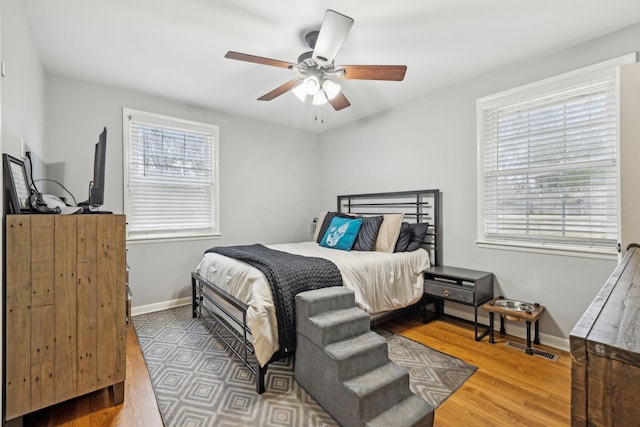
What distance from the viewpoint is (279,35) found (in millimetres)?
2320

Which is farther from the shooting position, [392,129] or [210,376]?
[392,129]

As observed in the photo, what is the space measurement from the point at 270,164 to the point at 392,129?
6.13 ft

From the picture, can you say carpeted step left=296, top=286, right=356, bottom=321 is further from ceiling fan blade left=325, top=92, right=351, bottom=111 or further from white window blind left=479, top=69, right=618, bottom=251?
white window blind left=479, top=69, right=618, bottom=251

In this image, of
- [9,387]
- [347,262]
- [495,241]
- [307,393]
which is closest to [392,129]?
[495,241]

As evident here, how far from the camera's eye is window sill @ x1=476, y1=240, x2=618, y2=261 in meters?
2.31

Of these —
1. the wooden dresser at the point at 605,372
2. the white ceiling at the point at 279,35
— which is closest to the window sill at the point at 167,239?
the white ceiling at the point at 279,35

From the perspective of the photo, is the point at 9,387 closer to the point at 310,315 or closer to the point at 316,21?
the point at 310,315

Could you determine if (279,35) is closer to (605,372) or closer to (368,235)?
(368,235)

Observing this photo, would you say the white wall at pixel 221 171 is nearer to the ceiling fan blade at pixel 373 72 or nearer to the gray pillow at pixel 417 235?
the gray pillow at pixel 417 235

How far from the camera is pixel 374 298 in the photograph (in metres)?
2.68

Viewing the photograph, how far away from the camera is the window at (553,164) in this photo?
2326 mm

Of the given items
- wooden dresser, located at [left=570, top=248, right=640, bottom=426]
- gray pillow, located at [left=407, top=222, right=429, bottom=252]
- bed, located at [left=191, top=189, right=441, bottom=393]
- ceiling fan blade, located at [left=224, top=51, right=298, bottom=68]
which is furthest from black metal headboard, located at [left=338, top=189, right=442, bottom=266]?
wooden dresser, located at [left=570, top=248, right=640, bottom=426]

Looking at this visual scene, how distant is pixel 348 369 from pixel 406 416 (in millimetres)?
376

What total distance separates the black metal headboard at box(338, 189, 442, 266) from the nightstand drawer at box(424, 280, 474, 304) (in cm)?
42
